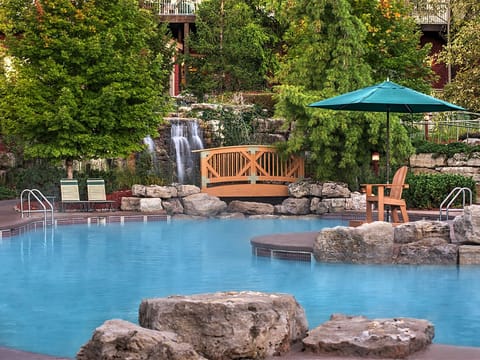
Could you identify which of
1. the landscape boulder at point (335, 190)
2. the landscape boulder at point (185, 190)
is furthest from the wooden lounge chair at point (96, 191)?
the landscape boulder at point (335, 190)

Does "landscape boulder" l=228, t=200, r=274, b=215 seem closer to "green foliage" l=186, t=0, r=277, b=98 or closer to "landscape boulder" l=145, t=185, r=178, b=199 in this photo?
"landscape boulder" l=145, t=185, r=178, b=199

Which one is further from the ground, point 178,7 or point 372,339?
point 178,7

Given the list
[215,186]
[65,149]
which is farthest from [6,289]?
[215,186]

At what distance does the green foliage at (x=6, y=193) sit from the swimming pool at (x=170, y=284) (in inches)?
334

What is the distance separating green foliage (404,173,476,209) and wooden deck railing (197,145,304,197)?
4.27 m

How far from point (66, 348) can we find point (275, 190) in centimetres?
1635

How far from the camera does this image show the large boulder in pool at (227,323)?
20.0ft

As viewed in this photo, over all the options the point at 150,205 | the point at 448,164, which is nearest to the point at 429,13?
the point at 448,164

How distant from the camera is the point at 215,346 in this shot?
6.09m

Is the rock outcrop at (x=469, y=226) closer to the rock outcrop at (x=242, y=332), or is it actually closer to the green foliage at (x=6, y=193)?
the rock outcrop at (x=242, y=332)

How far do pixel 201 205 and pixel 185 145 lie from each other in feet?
13.6

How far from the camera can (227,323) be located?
6.09 metres

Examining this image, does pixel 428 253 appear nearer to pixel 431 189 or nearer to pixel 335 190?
pixel 431 189

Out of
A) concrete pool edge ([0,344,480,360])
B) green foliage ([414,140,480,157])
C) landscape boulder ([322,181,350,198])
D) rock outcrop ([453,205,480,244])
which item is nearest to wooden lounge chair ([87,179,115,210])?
landscape boulder ([322,181,350,198])
